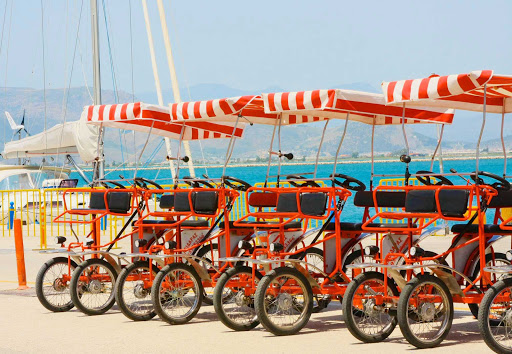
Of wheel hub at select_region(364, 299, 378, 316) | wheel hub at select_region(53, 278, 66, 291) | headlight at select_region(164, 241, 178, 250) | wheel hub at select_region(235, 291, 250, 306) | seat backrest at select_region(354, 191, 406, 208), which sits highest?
seat backrest at select_region(354, 191, 406, 208)

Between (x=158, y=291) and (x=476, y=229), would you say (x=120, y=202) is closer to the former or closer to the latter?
(x=158, y=291)

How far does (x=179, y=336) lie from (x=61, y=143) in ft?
86.9

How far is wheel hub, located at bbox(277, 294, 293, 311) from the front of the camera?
31.8 feet

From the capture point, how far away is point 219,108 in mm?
11359

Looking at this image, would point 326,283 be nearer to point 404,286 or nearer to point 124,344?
point 404,286

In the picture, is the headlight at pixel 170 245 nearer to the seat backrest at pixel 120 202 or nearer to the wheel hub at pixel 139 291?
the wheel hub at pixel 139 291

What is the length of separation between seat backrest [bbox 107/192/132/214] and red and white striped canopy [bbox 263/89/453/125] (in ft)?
7.75

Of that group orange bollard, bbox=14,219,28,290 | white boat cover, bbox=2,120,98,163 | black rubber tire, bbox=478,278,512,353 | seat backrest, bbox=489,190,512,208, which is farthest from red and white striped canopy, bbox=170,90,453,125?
white boat cover, bbox=2,120,98,163

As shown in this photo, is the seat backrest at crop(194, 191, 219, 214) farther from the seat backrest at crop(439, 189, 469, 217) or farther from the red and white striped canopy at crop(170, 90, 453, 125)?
the seat backrest at crop(439, 189, 469, 217)

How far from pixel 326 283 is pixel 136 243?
2.41 metres

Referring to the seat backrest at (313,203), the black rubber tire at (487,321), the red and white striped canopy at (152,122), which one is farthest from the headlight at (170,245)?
the black rubber tire at (487,321)

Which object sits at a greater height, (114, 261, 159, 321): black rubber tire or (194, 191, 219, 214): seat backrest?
(194, 191, 219, 214): seat backrest

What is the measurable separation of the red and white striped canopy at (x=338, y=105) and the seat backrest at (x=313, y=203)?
90cm

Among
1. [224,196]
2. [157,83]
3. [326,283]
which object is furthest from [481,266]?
[157,83]
